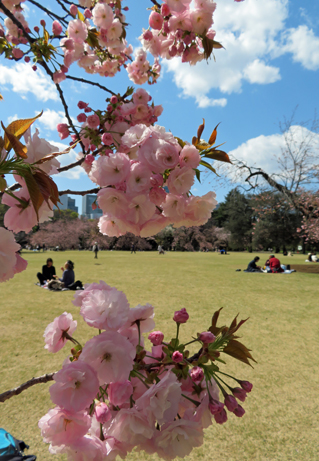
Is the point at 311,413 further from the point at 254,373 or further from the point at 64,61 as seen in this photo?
the point at 64,61

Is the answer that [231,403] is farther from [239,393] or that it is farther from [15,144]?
[15,144]

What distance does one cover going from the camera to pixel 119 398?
2.23ft

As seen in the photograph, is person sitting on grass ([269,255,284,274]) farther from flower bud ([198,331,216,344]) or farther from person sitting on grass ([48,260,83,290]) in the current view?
flower bud ([198,331,216,344])

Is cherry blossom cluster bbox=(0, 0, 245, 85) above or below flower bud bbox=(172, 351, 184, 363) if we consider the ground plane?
above

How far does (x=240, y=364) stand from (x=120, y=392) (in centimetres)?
329

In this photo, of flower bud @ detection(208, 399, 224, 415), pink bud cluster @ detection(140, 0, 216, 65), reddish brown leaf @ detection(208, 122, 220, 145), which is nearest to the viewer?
flower bud @ detection(208, 399, 224, 415)

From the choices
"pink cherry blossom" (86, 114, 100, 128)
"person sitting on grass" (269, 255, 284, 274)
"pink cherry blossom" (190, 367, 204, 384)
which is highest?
"pink cherry blossom" (86, 114, 100, 128)

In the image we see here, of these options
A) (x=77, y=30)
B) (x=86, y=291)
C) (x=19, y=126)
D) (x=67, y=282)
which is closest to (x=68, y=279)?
(x=67, y=282)

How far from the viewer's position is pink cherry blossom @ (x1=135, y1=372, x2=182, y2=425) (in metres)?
0.62

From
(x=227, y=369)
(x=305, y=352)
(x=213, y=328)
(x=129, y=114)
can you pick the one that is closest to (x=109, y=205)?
(x=213, y=328)

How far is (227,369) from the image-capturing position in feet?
10.7

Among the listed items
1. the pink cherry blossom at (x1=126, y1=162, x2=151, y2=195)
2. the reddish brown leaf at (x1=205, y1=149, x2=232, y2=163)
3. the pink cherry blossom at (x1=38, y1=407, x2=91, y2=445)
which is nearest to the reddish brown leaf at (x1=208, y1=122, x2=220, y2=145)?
the reddish brown leaf at (x1=205, y1=149, x2=232, y2=163)

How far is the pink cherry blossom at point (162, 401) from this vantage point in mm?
624

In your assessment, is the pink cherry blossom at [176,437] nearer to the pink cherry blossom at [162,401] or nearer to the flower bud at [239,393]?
the pink cherry blossom at [162,401]
